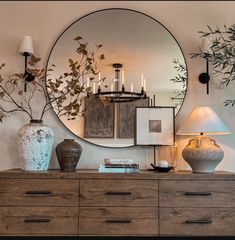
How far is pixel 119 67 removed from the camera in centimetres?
279

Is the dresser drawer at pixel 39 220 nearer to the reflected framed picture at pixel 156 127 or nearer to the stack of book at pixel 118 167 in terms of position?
the stack of book at pixel 118 167

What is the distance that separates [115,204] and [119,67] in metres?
1.14

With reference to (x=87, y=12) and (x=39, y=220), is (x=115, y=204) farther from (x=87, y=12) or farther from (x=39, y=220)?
(x=87, y=12)

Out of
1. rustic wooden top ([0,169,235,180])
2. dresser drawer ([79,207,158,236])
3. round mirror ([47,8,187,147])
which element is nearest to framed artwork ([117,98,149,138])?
round mirror ([47,8,187,147])

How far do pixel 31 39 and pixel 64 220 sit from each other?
145cm

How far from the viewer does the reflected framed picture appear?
267cm

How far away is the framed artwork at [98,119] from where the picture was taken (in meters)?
2.72

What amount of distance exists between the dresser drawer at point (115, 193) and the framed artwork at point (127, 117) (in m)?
0.57

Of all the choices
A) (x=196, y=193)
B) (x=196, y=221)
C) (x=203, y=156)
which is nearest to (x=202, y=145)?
(x=203, y=156)

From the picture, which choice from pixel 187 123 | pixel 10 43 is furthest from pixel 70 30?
pixel 187 123

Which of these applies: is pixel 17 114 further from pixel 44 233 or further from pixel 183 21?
pixel 183 21

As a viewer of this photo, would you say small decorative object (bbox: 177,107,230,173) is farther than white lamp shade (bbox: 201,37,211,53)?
No

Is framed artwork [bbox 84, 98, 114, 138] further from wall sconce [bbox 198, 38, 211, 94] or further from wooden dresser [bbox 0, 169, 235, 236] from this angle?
wall sconce [bbox 198, 38, 211, 94]

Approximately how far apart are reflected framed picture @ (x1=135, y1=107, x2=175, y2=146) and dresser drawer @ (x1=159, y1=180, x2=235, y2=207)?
1.61 ft
